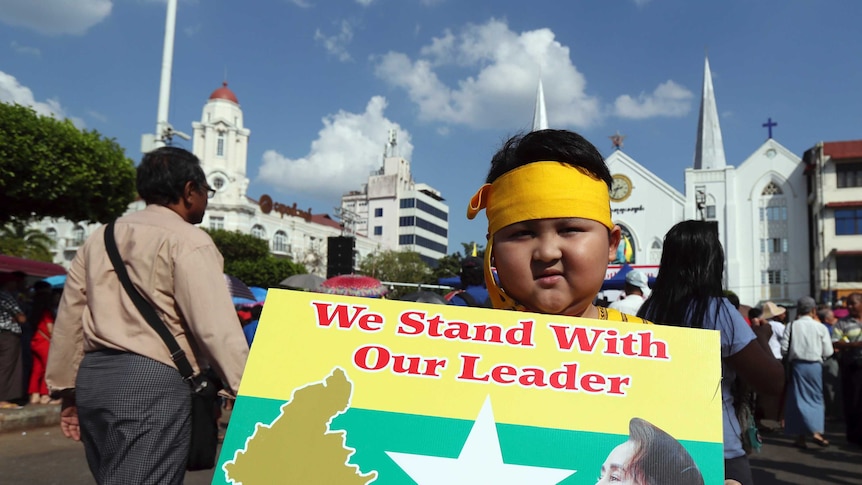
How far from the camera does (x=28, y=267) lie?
1534 centimetres

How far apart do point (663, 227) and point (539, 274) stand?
51565 millimetres

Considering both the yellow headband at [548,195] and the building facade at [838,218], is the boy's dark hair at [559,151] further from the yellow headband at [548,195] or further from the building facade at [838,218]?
the building facade at [838,218]

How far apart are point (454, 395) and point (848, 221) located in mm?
42583

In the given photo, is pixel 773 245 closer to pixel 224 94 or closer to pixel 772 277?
pixel 772 277

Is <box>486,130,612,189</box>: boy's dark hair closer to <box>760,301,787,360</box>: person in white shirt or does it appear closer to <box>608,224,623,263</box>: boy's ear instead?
<box>608,224,623,263</box>: boy's ear

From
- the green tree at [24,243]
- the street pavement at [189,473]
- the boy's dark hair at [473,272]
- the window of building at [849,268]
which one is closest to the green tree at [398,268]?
the green tree at [24,243]

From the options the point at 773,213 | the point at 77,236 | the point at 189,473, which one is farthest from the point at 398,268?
the point at 189,473

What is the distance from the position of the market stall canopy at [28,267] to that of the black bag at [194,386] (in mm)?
13589

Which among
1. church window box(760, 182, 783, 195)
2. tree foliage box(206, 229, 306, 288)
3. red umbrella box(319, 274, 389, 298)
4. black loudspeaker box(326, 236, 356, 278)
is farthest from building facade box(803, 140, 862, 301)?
red umbrella box(319, 274, 389, 298)

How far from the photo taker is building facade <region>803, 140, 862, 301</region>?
34750 millimetres

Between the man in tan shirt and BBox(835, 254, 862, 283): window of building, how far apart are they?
135ft

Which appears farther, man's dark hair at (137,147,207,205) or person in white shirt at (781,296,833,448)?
person in white shirt at (781,296,833,448)

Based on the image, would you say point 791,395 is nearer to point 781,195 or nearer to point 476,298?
point 476,298

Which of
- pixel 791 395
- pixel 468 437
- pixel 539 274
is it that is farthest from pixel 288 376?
pixel 791 395
